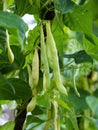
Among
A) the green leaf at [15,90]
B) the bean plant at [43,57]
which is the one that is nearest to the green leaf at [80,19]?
the bean plant at [43,57]

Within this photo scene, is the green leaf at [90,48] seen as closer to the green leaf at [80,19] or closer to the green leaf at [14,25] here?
the green leaf at [80,19]

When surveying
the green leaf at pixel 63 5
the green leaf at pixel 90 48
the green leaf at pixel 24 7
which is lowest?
the green leaf at pixel 90 48

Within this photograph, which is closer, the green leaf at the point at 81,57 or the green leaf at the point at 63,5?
the green leaf at the point at 63,5

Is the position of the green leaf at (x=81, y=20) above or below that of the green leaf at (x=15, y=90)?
above

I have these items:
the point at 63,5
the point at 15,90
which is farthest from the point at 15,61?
the point at 63,5

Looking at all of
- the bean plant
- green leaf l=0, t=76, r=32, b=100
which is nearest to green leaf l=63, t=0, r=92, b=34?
the bean plant

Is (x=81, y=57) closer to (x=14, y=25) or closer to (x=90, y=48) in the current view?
(x=90, y=48)

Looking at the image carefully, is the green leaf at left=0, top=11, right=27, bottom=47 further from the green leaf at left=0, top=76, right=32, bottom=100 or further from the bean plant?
the green leaf at left=0, top=76, right=32, bottom=100

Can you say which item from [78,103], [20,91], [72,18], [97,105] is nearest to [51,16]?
[72,18]

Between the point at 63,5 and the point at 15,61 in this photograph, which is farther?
the point at 15,61
